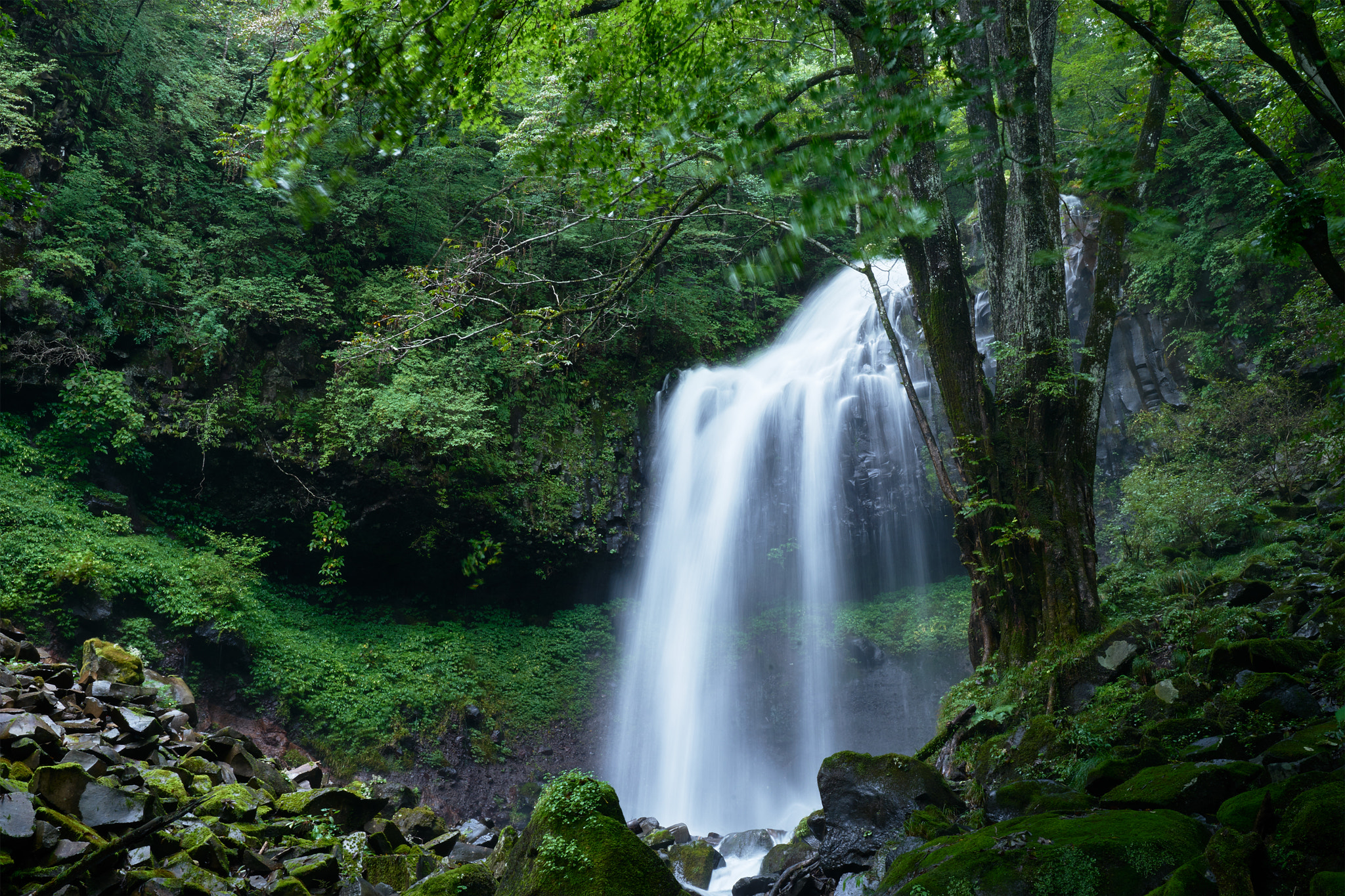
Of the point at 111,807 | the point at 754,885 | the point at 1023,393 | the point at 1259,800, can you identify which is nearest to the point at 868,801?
the point at 754,885

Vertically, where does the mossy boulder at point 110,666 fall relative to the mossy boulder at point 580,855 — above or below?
above

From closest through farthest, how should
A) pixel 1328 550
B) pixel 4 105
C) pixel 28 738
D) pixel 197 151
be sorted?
pixel 28 738, pixel 1328 550, pixel 4 105, pixel 197 151

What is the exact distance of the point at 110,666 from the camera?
19.2 feet

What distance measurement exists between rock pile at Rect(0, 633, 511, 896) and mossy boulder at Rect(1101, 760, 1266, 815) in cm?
375

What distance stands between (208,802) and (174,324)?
26.4 ft

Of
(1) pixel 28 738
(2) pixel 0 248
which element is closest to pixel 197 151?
(2) pixel 0 248

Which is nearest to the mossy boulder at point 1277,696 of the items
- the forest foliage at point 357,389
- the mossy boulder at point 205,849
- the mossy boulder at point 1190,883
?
the mossy boulder at point 1190,883

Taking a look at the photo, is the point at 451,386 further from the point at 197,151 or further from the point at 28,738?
the point at 28,738

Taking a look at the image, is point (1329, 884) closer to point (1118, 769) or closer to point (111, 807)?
point (1118, 769)

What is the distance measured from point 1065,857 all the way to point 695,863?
4.92 metres

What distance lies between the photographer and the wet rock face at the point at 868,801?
4.32 meters

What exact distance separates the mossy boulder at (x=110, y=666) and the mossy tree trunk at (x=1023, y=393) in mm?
6991

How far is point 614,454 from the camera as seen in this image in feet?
43.3

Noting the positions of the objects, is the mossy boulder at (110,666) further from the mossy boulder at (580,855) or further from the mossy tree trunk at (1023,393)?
the mossy tree trunk at (1023,393)
